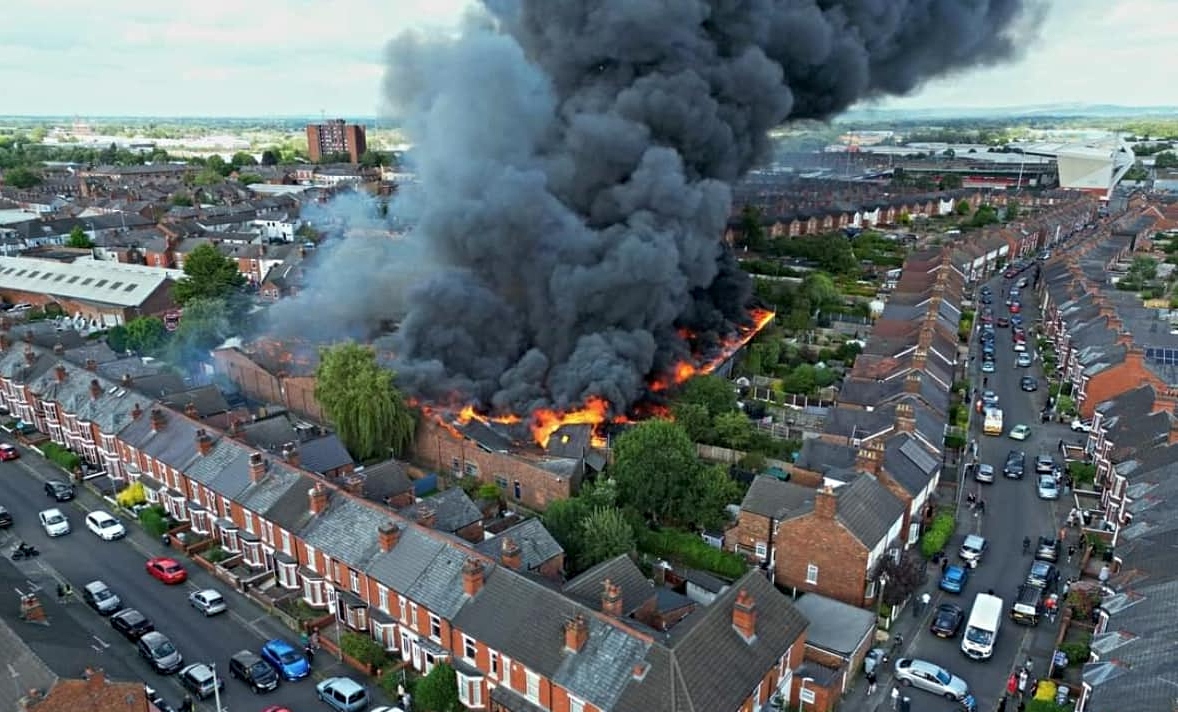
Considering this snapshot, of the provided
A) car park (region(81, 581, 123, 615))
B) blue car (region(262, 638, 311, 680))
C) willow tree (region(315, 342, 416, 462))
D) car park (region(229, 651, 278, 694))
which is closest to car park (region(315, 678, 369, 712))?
blue car (region(262, 638, 311, 680))

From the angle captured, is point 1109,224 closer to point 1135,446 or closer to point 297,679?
point 1135,446

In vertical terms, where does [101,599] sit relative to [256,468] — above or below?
below

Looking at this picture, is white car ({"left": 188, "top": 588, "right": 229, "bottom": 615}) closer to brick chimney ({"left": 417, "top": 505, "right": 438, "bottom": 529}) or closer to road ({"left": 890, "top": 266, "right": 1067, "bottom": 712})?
brick chimney ({"left": 417, "top": 505, "right": 438, "bottom": 529})

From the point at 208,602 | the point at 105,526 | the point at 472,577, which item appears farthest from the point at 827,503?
the point at 105,526

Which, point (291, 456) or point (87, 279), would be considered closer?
point (291, 456)

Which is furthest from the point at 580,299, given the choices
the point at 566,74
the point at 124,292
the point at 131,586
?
the point at 124,292

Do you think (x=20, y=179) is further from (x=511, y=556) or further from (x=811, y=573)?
(x=811, y=573)

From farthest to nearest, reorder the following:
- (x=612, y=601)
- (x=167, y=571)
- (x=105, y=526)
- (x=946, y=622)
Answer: (x=105, y=526) → (x=167, y=571) → (x=946, y=622) → (x=612, y=601)
